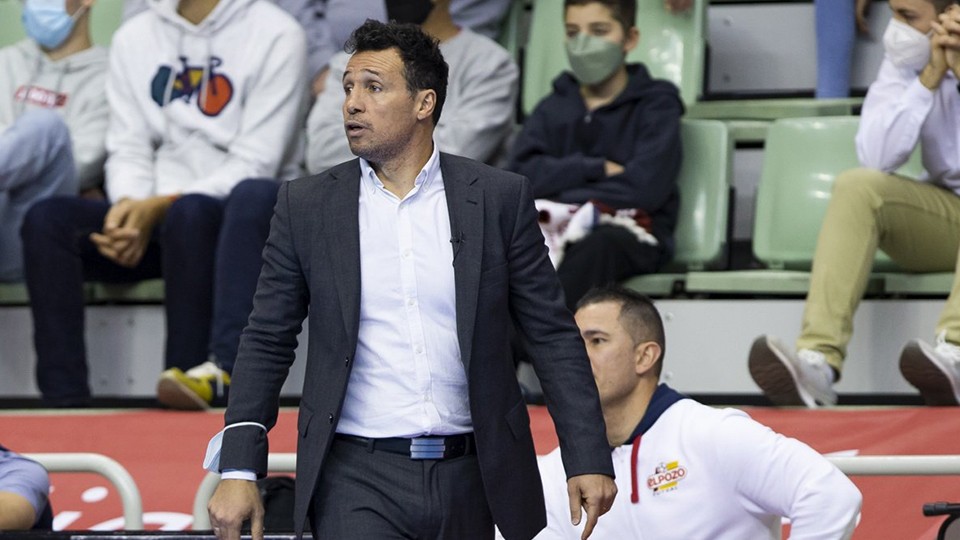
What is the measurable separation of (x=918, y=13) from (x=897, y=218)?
0.59 meters

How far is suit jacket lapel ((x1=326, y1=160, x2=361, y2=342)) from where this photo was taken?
247cm

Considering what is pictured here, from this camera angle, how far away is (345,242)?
2.51 meters

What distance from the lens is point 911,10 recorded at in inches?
176

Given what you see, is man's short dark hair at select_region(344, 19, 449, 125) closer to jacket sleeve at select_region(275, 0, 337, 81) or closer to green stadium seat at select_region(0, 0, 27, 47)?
jacket sleeve at select_region(275, 0, 337, 81)

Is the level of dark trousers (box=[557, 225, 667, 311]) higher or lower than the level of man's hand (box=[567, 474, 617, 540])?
lower

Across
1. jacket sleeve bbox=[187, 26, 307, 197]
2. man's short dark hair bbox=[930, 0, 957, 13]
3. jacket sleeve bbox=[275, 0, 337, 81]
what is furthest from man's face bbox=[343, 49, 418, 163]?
jacket sleeve bbox=[275, 0, 337, 81]

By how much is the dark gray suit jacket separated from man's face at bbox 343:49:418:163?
8cm

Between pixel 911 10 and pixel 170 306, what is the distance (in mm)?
2288

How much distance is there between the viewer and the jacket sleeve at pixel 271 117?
200 inches

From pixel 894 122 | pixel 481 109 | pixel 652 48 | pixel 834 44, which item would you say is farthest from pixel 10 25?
pixel 894 122

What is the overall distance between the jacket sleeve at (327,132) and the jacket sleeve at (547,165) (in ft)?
1.88

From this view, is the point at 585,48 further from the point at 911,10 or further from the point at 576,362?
the point at 576,362

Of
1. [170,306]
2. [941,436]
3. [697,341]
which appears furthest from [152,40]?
[941,436]

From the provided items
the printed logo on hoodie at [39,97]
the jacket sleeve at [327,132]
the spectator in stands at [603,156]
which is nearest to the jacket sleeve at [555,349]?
the spectator in stands at [603,156]
